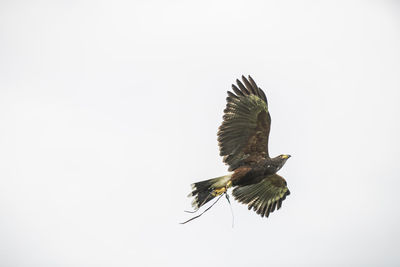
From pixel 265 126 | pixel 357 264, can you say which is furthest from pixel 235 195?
pixel 357 264

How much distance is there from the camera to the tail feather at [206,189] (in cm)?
1008

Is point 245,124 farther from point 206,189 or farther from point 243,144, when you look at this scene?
point 206,189

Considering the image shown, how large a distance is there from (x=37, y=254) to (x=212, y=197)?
189 feet

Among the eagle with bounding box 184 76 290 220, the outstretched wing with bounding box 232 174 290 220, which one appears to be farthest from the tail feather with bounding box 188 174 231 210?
the outstretched wing with bounding box 232 174 290 220

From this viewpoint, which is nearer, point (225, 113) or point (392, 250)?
point (225, 113)

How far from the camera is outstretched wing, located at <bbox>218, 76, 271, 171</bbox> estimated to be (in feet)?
33.4

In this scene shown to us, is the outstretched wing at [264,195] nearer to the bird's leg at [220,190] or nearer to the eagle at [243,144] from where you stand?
the eagle at [243,144]

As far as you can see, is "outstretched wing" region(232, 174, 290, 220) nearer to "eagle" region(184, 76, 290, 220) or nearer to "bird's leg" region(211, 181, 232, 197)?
"eagle" region(184, 76, 290, 220)

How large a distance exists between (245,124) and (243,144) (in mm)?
386

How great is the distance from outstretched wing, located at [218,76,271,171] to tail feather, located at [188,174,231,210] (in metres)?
0.34

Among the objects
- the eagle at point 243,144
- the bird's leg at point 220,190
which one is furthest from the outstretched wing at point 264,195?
the bird's leg at point 220,190

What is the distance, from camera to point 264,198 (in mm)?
11148

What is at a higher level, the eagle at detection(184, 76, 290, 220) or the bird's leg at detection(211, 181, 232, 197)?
the eagle at detection(184, 76, 290, 220)

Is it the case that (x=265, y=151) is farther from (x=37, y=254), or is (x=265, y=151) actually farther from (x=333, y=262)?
(x=333, y=262)
